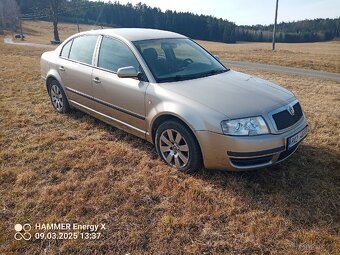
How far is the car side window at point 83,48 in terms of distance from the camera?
511cm

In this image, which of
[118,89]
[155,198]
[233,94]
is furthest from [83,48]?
[155,198]

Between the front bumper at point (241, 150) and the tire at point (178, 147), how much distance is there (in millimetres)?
125

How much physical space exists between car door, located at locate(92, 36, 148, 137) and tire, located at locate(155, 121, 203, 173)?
398mm

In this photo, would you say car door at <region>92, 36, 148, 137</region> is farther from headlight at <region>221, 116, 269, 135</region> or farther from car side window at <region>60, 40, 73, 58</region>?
headlight at <region>221, 116, 269, 135</region>

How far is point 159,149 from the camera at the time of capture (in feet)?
13.7

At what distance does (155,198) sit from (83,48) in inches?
122

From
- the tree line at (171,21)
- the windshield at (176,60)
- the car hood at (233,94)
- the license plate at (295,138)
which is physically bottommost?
the license plate at (295,138)

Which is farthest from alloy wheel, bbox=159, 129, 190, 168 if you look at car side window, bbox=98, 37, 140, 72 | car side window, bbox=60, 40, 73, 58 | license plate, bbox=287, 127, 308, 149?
car side window, bbox=60, 40, 73, 58

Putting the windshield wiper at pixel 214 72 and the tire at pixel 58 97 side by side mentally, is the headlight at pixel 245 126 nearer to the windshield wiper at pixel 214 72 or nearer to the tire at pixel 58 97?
the windshield wiper at pixel 214 72

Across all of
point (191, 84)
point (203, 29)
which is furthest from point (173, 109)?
point (203, 29)

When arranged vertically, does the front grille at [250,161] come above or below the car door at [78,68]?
below

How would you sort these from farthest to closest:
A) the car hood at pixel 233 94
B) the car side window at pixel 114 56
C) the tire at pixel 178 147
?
the car side window at pixel 114 56
the tire at pixel 178 147
the car hood at pixel 233 94

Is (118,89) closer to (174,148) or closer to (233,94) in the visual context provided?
(174,148)

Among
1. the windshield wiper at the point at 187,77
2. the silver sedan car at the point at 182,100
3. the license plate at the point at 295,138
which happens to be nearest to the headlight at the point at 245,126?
the silver sedan car at the point at 182,100
